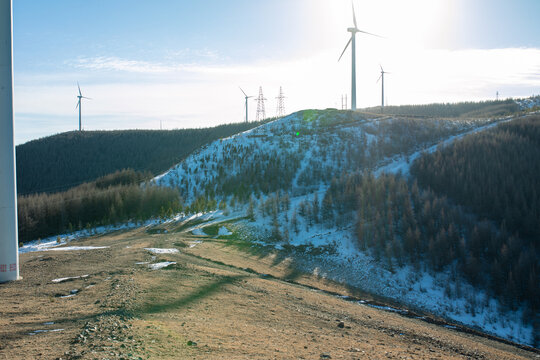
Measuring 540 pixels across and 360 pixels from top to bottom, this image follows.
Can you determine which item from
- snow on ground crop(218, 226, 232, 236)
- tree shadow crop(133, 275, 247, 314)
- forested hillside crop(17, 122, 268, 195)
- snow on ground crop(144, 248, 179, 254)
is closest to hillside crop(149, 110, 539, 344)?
snow on ground crop(218, 226, 232, 236)

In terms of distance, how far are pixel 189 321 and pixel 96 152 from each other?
3350 inches

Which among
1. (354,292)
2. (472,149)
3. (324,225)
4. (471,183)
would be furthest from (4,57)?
(472,149)

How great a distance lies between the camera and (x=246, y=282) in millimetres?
13422

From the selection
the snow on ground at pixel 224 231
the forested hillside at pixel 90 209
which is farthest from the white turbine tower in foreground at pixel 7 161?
the forested hillside at pixel 90 209

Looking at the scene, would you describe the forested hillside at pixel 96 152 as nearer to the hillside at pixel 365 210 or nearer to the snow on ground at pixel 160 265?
the hillside at pixel 365 210

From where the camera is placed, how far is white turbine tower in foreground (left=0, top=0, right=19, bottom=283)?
12.2m

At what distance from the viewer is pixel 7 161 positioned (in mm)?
12305

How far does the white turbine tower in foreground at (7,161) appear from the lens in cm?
1216

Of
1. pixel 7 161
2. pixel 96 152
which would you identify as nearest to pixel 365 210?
pixel 7 161

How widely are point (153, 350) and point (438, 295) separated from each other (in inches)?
607

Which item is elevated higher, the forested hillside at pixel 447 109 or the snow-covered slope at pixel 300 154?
the forested hillside at pixel 447 109

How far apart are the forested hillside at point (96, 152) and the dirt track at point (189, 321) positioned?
2342 inches

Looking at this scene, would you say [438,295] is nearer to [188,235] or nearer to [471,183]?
[471,183]

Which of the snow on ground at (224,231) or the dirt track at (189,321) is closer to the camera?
the dirt track at (189,321)
